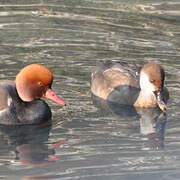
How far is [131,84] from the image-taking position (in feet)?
42.2

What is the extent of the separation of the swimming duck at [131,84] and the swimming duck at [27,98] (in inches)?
62.3

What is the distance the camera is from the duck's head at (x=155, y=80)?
12133 millimetres

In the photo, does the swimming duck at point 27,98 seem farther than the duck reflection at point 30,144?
Yes

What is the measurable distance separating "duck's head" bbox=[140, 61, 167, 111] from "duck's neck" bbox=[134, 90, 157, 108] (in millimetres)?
70

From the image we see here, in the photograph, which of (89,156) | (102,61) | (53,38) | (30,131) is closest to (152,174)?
(89,156)

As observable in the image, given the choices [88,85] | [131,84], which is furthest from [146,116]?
[88,85]

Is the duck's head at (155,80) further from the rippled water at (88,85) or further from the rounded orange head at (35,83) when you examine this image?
the rounded orange head at (35,83)

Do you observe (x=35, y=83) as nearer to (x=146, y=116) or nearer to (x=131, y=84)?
(x=146, y=116)

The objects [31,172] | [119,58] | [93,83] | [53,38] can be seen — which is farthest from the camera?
[53,38]

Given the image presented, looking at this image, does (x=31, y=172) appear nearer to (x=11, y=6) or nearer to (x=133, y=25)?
(x=133, y=25)

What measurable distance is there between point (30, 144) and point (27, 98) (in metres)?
1.01

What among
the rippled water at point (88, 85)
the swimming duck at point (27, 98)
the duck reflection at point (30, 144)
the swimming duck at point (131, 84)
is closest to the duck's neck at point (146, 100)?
the swimming duck at point (131, 84)

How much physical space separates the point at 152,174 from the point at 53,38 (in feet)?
20.5

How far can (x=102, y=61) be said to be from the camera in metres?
13.7
